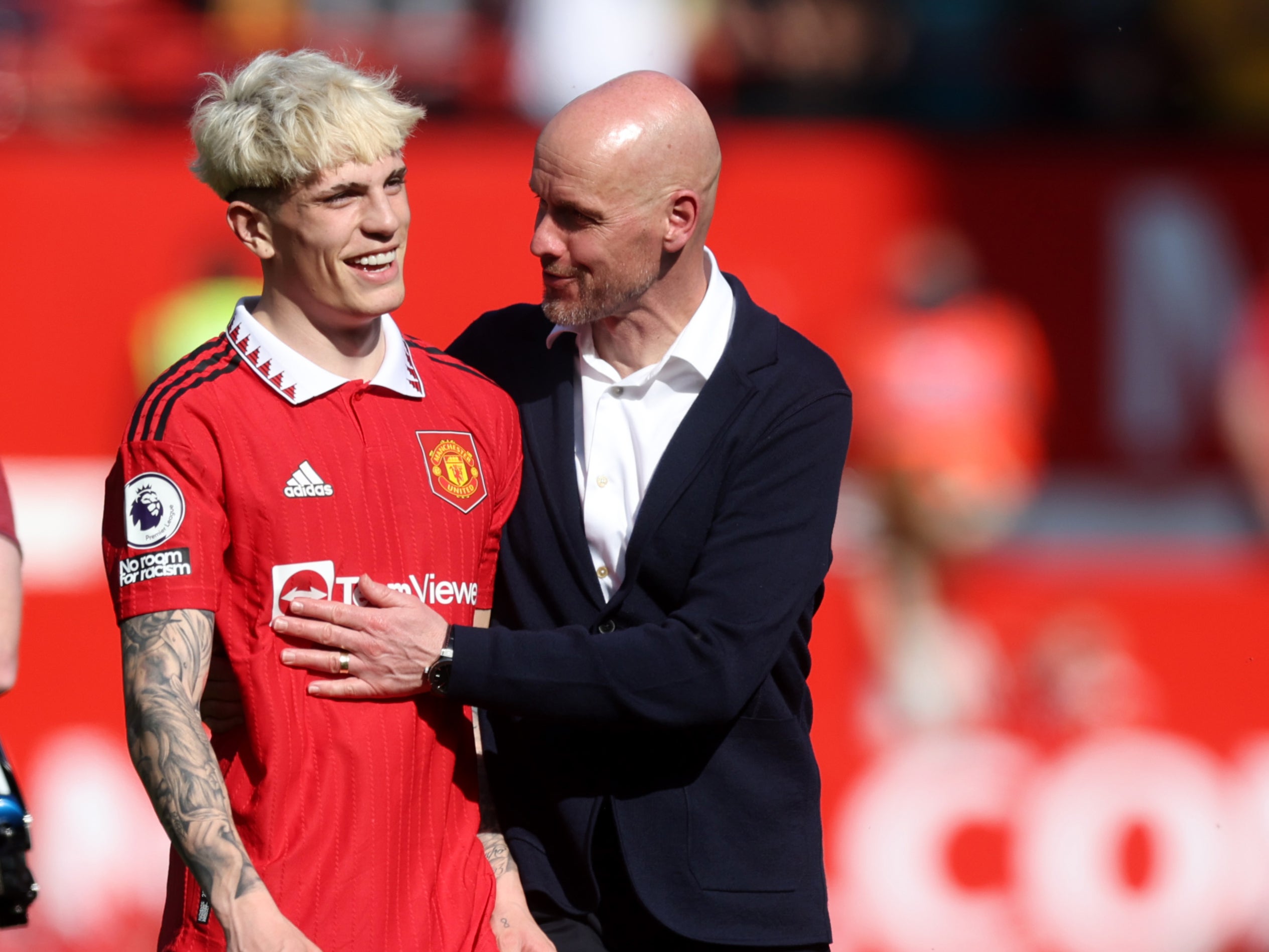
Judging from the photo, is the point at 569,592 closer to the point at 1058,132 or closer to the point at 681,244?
the point at 681,244

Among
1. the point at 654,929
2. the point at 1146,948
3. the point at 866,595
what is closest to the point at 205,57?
the point at 866,595

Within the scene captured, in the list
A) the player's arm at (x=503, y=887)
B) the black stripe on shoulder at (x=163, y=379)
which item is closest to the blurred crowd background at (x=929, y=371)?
the player's arm at (x=503, y=887)

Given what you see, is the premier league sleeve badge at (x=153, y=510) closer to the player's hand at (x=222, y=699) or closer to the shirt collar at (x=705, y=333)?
the player's hand at (x=222, y=699)

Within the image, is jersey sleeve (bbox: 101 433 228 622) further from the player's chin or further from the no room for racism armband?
the player's chin

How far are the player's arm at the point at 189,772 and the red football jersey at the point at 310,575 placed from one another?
5cm

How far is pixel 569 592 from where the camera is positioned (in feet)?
9.16

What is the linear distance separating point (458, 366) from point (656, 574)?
0.49 metres

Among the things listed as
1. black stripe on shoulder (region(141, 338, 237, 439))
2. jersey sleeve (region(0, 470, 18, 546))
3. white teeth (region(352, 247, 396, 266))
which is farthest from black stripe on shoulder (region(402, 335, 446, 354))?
jersey sleeve (region(0, 470, 18, 546))

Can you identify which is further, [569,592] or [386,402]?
[569,592]

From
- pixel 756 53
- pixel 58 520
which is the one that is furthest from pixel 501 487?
pixel 756 53

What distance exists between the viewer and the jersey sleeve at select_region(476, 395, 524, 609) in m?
2.72

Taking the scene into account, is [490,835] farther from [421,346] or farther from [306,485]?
[421,346]

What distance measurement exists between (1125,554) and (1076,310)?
1.27 meters

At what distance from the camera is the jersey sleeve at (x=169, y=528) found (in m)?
2.31
